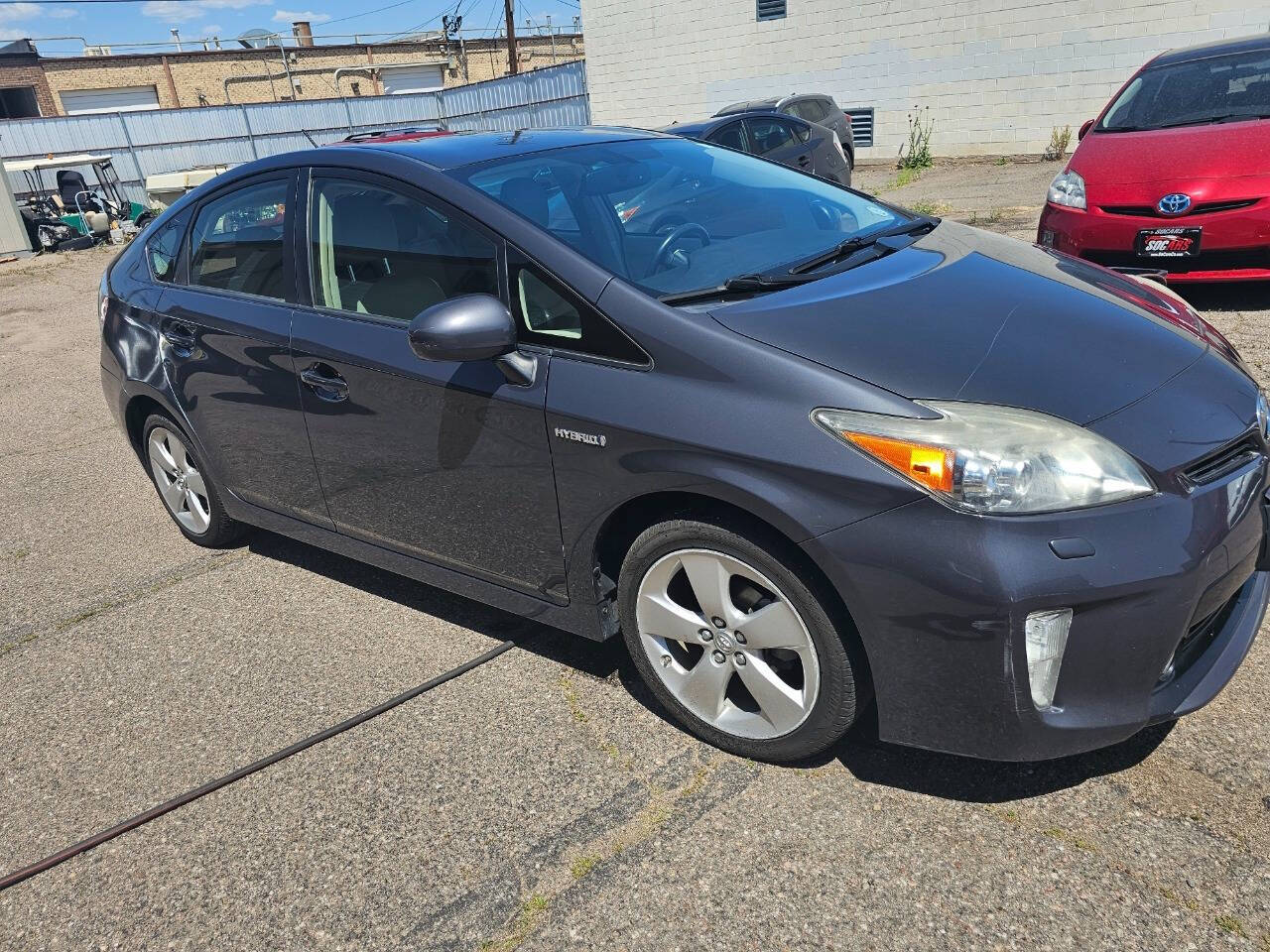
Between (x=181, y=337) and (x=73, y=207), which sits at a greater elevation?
(x=181, y=337)

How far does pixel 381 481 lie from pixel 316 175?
1.09 metres

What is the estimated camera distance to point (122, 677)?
3.44m

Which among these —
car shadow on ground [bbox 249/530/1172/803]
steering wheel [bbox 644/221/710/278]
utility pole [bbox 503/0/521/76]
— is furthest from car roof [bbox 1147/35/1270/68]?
utility pole [bbox 503/0/521/76]

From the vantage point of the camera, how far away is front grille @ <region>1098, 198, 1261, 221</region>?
5.38 m

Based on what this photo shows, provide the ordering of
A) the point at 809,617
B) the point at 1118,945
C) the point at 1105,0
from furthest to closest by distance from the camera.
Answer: the point at 1105,0
the point at 809,617
the point at 1118,945

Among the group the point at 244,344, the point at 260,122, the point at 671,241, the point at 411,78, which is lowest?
the point at 260,122

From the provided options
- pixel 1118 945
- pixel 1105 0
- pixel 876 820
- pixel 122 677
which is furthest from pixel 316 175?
pixel 1105 0

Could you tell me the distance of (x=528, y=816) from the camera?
2518 millimetres

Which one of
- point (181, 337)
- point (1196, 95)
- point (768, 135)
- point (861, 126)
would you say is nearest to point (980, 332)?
point (181, 337)

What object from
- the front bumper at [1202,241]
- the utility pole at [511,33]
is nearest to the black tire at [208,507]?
Result: the front bumper at [1202,241]

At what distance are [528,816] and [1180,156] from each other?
551 centimetres

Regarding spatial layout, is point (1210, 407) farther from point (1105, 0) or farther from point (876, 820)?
point (1105, 0)

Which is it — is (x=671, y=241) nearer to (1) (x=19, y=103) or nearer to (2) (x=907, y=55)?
(2) (x=907, y=55)

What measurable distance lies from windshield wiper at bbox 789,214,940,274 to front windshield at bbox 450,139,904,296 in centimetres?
5
